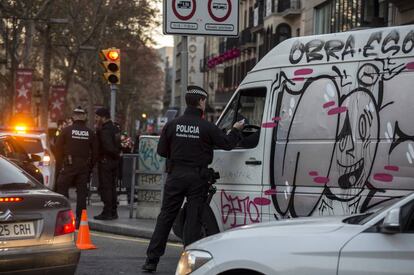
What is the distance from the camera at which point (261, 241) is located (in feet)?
14.5

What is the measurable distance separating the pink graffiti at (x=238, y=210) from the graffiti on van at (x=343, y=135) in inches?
12.6

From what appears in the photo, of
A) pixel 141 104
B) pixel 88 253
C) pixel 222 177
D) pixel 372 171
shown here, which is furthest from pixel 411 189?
pixel 141 104

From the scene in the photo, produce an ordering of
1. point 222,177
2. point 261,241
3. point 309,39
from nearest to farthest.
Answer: point 261,241 < point 309,39 < point 222,177

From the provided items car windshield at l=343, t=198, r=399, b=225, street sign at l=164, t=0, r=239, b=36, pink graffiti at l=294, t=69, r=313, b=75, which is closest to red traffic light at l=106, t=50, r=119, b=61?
street sign at l=164, t=0, r=239, b=36

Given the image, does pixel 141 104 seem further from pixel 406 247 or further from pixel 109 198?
pixel 406 247

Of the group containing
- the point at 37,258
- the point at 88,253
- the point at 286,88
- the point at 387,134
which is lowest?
the point at 88,253

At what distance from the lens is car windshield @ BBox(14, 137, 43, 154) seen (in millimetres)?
16344

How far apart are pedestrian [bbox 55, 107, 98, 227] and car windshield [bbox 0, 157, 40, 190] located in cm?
415

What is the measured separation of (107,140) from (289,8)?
22307 millimetres

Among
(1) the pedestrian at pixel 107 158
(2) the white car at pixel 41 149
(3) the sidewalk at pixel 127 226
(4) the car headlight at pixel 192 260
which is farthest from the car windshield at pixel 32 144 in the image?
(4) the car headlight at pixel 192 260

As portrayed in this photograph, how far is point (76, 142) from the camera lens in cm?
1079

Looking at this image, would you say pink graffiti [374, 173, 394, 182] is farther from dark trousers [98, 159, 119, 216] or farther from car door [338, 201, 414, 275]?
dark trousers [98, 159, 119, 216]

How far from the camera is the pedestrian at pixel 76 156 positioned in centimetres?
1077

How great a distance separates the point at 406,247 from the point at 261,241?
92 cm
